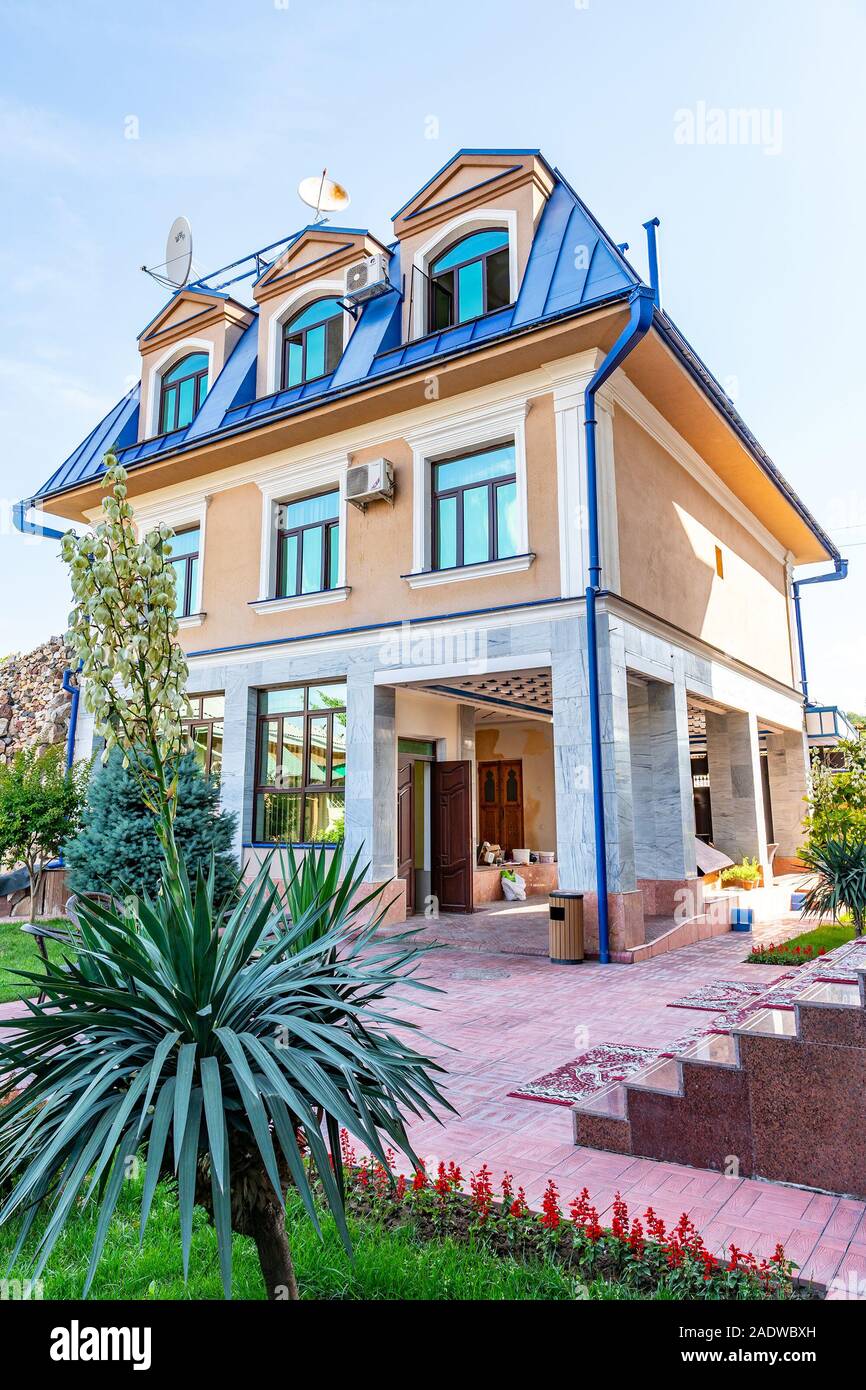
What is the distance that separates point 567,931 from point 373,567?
227 inches

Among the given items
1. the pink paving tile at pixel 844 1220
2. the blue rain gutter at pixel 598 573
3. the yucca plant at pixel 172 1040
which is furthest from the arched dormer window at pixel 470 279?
the pink paving tile at pixel 844 1220

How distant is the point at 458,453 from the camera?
11.4 meters

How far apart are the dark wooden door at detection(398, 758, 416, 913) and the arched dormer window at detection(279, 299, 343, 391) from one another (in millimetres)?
6397

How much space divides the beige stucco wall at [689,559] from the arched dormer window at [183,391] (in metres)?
7.97

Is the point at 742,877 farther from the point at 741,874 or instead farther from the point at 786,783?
the point at 786,783

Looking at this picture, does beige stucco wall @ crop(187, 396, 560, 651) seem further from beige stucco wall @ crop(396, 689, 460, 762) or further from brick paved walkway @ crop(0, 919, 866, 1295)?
brick paved walkway @ crop(0, 919, 866, 1295)

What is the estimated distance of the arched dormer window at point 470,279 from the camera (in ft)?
37.0

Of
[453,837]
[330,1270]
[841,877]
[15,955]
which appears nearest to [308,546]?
[453,837]

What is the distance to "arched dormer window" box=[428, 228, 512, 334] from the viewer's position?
11.3 m

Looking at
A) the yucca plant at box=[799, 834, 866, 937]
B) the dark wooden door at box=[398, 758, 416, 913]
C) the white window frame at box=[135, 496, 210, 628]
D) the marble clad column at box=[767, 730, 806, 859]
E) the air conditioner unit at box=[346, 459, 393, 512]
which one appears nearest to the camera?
the yucca plant at box=[799, 834, 866, 937]

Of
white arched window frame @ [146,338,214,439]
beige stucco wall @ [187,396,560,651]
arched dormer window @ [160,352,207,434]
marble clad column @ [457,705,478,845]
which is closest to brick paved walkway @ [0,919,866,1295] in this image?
beige stucco wall @ [187,396,560,651]

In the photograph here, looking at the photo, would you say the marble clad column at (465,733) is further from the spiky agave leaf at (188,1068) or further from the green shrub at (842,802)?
the spiky agave leaf at (188,1068)

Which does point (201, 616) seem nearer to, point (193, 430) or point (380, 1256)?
point (193, 430)

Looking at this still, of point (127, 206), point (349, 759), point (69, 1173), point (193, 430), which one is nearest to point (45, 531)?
point (193, 430)
